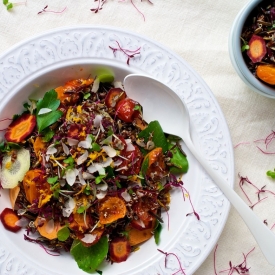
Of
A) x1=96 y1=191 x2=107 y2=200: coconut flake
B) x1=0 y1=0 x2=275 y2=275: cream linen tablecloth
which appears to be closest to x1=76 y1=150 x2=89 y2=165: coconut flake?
x1=96 y1=191 x2=107 y2=200: coconut flake

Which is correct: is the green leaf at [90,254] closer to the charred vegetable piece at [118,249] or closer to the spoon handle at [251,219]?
the charred vegetable piece at [118,249]

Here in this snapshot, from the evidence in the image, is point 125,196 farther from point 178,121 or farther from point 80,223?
point 178,121

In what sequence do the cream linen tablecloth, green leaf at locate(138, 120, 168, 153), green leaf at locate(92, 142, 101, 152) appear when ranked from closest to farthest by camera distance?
green leaf at locate(92, 142, 101, 152) → green leaf at locate(138, 120, 168, 153) → the cream linen tablecloth

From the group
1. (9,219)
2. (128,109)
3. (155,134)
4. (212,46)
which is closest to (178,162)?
(155,134)

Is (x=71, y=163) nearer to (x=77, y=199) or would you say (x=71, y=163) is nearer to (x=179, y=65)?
(x=77, y=199)

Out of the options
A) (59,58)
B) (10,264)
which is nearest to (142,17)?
(59,58)

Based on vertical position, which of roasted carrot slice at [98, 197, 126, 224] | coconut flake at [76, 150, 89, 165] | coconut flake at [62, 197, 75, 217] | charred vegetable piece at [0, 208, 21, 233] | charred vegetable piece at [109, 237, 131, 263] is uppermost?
coconut flake at [76, 150, 89, 165]

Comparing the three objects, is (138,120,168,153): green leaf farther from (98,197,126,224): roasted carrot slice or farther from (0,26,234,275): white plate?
(98,197,126,224): roasted carrot slice
